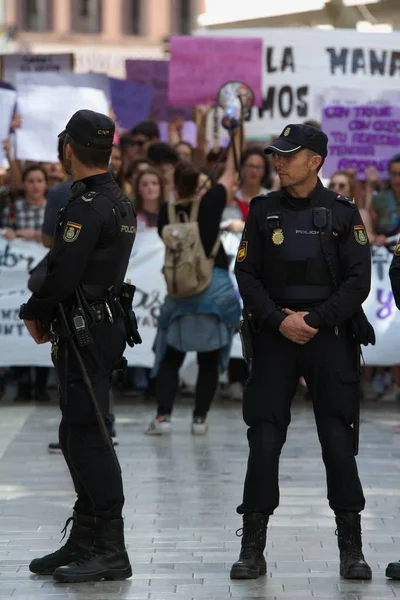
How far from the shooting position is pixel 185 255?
1002 cm

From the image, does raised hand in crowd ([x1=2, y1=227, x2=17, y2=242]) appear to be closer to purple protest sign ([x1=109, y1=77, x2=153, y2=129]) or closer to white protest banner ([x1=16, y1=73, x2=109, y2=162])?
white protest banner ([x1=16, y1=73, x2=109, y2=162])

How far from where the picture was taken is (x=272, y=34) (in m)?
15.0

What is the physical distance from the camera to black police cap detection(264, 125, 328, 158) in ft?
20.7

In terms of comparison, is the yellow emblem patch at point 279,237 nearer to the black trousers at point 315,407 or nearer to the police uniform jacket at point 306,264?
the police uniform jacket at point 306,264

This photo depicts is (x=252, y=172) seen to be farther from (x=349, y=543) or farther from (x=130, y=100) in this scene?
(x=349, y=543)

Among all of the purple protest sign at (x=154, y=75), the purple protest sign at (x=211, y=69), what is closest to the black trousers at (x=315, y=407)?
the purple protest sign at (x=211, y=69)

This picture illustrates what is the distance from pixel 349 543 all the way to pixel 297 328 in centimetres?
94

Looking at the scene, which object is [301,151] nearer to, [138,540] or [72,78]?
[138,540]

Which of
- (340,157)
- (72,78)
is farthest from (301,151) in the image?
(72,78)

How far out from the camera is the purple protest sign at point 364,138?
1371 cm

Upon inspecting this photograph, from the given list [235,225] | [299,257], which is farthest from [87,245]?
[235,225]

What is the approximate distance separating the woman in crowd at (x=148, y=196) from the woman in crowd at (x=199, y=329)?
1.85m

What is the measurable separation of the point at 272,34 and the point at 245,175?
3905 millimetres

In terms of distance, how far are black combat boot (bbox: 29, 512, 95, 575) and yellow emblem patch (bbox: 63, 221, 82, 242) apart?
3.97ft
